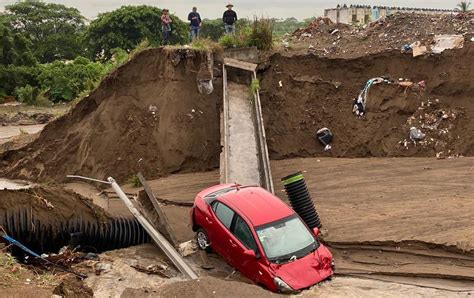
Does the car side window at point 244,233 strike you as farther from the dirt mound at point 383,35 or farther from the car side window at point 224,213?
the dirt mound at point 383,35

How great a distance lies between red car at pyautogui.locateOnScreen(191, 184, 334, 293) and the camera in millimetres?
10531

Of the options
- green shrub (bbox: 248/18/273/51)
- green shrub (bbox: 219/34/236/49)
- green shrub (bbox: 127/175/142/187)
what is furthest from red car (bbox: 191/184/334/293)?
green shrub (bbox: 248/18/273/51)

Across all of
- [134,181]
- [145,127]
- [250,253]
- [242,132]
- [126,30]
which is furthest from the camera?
[126,30]

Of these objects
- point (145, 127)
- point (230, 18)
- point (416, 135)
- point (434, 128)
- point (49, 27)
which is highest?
point (49, 27)

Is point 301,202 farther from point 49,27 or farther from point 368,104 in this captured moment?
point 49,27

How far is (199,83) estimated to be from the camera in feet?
67.8

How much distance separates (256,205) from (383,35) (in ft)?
42.7

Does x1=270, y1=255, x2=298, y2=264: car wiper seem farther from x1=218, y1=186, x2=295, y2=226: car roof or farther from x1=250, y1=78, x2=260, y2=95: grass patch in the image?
x1=250, y1=78, x2=260, y2=95: grass patch

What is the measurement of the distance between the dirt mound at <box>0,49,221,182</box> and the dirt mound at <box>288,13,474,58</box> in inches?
193

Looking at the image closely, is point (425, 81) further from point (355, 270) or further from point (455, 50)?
point (355, 270)

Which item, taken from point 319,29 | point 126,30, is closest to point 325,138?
point 319,29

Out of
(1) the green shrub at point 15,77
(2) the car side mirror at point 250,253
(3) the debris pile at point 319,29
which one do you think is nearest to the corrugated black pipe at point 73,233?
(2) the car side mirror at point 250,253

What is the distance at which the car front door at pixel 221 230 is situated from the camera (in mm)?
11633

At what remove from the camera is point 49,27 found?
67.0 meters
